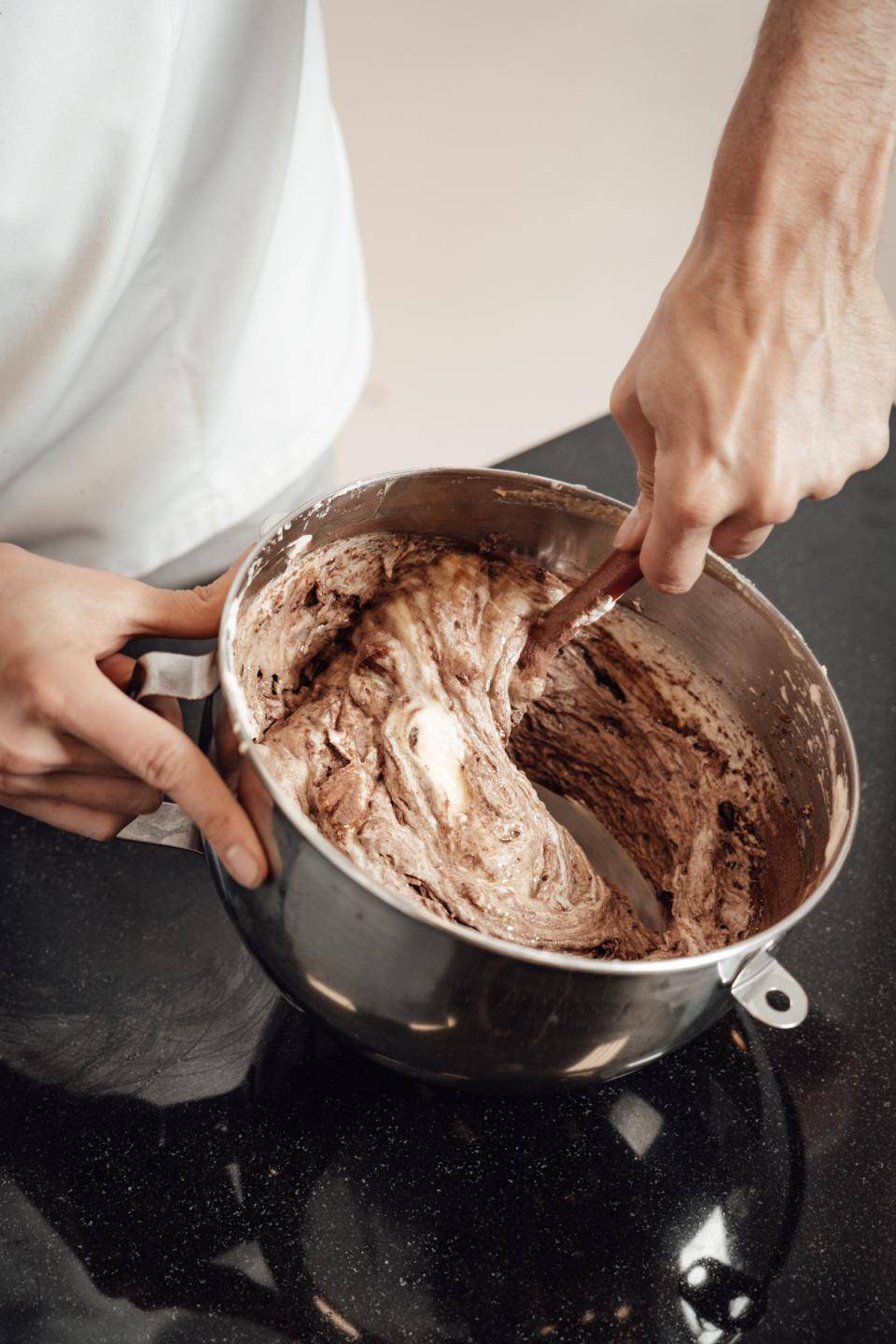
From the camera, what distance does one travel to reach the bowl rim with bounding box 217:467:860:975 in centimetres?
56

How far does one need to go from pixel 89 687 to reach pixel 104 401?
0.38 metres

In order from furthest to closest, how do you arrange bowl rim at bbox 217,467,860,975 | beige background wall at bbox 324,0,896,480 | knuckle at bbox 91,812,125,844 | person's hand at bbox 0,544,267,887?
beige background wall at bbox 324,0,896,480 < knuckle at bbox 91,812,125,844 < person's hand at bbox 0,544,267,887 < bowl rim at bbox 217,467,860,975

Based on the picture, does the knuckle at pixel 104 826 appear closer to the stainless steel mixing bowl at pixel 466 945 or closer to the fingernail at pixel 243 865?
the stainless steel mixing bowl at pixel 466 945

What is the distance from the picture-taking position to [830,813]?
2.64ft

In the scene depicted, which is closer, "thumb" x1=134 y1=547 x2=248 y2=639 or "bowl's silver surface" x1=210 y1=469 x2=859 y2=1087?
"bowl's silver surface" x1=210 y1=469 x2=859 y2=1087

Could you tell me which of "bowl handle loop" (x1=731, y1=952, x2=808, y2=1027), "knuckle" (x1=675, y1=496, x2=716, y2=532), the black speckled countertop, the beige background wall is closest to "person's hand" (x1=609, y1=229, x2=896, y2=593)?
"knuckle" (x1=675, y1=496, x2=716, y2=532)

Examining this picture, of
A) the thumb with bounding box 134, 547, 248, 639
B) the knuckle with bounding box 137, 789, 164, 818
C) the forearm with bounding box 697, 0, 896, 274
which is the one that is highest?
the forearm with bounding box 697, 0, 896, 274

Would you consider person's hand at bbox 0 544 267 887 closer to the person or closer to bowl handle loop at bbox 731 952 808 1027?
the person

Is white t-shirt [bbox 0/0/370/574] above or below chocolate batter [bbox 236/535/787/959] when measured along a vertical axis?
above

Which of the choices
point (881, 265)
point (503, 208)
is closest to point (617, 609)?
point (881, 265)

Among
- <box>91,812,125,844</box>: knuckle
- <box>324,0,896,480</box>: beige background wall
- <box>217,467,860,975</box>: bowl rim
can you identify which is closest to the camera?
<box>217,467,860,975</box>: bowl rim

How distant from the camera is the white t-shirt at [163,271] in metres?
0.78

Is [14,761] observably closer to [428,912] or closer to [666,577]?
[428,912]

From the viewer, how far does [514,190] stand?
8.57 ft
